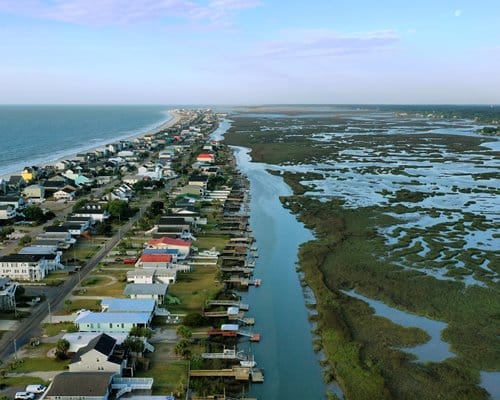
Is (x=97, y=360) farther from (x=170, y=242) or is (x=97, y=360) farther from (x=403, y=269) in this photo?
(x=403, y=269)

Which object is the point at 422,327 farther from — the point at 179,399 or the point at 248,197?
the point at 248,197

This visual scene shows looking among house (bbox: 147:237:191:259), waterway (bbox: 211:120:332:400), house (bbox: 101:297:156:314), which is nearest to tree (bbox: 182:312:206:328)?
house (bbox: 101:297:156:314)

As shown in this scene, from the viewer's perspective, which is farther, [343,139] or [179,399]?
[343,139]

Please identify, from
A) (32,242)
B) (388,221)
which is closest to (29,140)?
(32,242)

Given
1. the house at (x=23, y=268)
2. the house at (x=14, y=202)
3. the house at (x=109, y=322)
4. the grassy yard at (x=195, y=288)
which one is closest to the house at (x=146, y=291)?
the grassy yard at (x=195, y=288)

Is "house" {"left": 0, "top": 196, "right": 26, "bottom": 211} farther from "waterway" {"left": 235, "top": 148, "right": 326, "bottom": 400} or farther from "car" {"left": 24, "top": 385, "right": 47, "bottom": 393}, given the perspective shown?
"car" {"left": 24, "top": 385, "right": 47, "bottom": 393}
